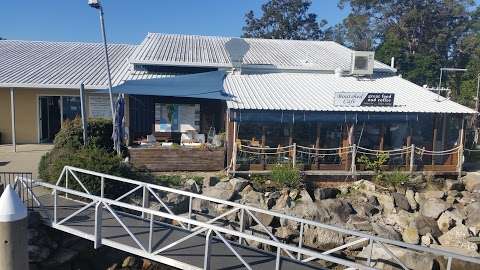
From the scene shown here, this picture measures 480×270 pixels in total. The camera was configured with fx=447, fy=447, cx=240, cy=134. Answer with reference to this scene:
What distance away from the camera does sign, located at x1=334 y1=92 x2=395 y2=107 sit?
15.3 m

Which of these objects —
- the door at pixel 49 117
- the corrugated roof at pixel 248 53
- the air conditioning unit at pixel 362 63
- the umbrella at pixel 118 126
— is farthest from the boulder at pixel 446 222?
the door at pixel 49 117

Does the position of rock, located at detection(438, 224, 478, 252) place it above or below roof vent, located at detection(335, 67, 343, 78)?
below

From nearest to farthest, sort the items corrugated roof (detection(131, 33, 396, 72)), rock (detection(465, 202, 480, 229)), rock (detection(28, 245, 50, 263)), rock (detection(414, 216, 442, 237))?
1. rock (detection(28, 245, 50, 263))
2. rock (detection(414, 216, 442, 237))
3. rock (detection(465, 202, 480, 229))
4. corrugated roof (detection(131, 33, 396, 72))

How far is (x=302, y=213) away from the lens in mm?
12656

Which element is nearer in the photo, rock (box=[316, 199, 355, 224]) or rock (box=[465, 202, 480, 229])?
rock (box=[316, 199, 355, 224])

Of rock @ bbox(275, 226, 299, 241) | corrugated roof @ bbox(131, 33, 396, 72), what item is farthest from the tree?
rock @ bbox(275, 226, 299, 241)

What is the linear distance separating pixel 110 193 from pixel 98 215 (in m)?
3.32

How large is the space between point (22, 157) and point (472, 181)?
15.7m

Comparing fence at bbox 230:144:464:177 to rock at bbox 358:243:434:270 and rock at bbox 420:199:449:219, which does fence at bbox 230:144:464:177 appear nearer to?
rock at bbox 420:199:449:219

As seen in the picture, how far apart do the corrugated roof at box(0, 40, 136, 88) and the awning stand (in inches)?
94.0

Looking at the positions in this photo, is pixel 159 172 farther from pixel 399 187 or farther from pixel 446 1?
pixel 446 1

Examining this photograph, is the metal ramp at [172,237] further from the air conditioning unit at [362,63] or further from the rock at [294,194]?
the air conditioning unit at [362,63]

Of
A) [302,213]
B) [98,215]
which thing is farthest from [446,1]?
[98,215]

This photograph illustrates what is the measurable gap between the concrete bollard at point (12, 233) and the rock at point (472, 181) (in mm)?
13942
